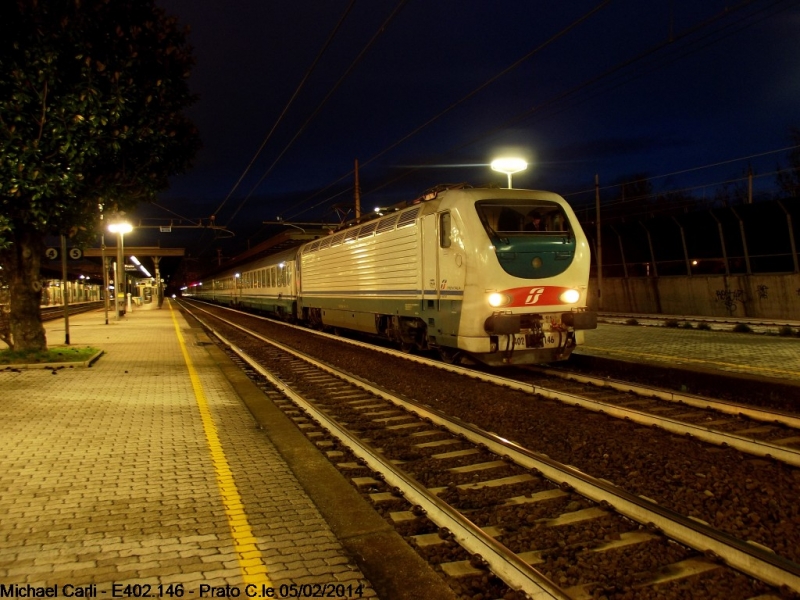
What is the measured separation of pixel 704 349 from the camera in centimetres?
1288

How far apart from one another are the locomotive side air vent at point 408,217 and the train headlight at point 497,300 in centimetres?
286

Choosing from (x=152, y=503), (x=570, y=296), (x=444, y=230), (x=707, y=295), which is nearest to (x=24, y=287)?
(x=444, y=230)

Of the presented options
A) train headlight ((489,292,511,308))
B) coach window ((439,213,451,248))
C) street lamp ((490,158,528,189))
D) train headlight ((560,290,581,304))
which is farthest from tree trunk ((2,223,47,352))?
street lamp ((490,158,528,189))

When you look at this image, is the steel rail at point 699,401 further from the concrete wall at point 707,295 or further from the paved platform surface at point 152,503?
the concrete wall at point 707,295

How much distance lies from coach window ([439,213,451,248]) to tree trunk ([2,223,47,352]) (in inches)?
319

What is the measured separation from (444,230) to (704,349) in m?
6.55

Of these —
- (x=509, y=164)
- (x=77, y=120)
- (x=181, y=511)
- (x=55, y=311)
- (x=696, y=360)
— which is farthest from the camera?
(x=55, y=311)

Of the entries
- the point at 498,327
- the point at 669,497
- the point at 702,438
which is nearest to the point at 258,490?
the point at 669,497

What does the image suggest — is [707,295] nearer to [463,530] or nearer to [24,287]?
[24,287]

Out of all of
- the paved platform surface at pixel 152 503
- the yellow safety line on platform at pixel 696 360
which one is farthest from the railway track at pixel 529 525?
the yellow safety line on platform at pixel 696 360

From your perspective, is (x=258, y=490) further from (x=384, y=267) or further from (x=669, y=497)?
(x=384, y=267)

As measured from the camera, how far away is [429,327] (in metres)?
11.2

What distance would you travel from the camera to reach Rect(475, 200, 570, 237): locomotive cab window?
9.91 m

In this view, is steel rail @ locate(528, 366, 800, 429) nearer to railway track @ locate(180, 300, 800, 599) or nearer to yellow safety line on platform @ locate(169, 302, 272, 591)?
railway track @ locate(180, 300, 800, 599)
